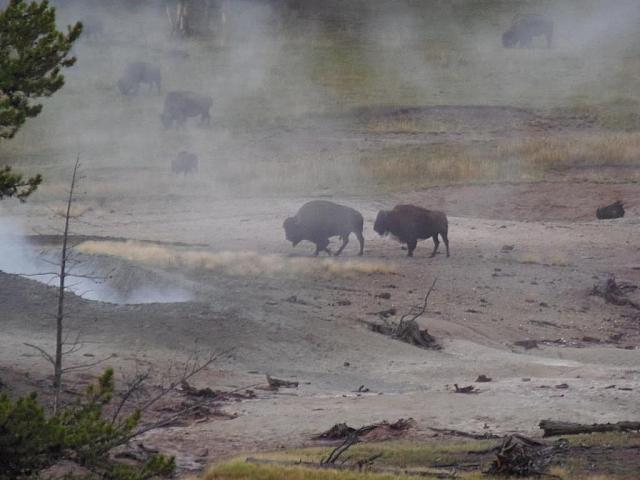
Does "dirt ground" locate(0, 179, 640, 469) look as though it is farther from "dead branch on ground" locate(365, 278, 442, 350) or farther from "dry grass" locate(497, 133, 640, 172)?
"dry grass" locate(497, 133, 640, 172)

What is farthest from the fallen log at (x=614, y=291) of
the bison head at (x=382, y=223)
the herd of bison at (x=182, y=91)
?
the herd of bison at (x=182, y=91)

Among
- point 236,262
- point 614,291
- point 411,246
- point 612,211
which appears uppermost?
point 612,211

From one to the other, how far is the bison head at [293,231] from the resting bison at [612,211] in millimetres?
9714

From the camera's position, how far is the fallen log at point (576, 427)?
13664 millimetres

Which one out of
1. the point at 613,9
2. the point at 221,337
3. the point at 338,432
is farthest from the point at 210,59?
the point at 338,432

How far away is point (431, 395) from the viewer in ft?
52.9

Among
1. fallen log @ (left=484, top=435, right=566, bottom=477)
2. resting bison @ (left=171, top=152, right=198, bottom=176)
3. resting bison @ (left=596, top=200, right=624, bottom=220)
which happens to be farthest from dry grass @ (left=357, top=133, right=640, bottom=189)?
fallen log @ (left=484, top=435, right=566, bottom=477)

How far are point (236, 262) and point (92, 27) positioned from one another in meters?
46.6

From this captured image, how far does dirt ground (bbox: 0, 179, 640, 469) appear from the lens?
15117 millimetres

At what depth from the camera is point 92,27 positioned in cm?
6838

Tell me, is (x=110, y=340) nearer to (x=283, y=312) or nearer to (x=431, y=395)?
(x=283, y=312)

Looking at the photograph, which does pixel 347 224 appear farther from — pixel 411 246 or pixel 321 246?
pixel 411 246

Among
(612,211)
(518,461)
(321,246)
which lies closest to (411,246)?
(321,246)

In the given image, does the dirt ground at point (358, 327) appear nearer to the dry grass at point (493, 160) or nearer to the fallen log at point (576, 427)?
the fallen log at point (576, 427)
